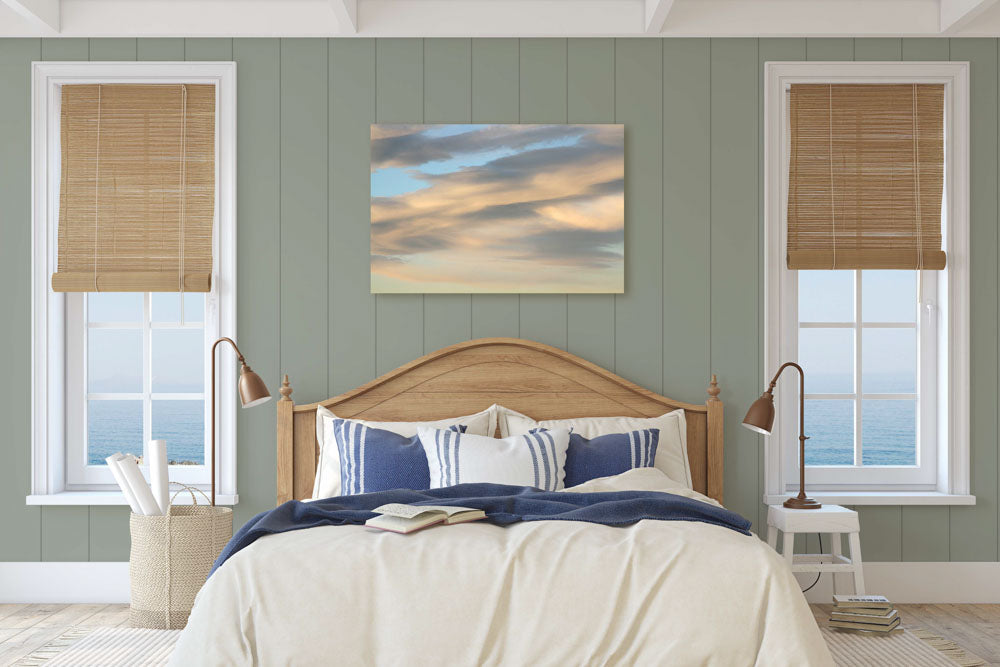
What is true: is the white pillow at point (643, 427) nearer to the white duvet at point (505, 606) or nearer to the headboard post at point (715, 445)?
the headboard post at point (715, 445)

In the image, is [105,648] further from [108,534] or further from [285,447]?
[285,447]

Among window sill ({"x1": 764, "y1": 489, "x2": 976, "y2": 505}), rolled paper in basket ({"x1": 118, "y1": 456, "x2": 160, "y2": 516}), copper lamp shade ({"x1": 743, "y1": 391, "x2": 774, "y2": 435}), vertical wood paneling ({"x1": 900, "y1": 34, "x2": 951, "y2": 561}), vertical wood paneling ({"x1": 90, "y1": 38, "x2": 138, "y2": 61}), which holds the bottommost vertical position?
vertical wood paneling ({"x1": 900, "y1": 34, "x2": 951, "y2": 561})

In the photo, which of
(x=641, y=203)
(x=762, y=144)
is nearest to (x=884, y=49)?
(x=762, y=144)

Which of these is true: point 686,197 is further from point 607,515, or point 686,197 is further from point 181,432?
point 181,432

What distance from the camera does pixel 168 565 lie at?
3244 mm

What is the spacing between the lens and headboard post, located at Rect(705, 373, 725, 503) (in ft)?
12.0

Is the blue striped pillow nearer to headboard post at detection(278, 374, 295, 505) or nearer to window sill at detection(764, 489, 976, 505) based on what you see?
window sill at detection(764, 489, 976, 505)

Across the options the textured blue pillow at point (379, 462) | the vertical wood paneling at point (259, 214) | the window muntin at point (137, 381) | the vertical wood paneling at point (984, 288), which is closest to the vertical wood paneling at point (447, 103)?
the textured blue pillow at point (379, 462)

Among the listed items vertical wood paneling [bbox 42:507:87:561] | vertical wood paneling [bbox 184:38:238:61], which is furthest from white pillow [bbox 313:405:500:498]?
vertical wood paneling [bbox 184:38:238:61]

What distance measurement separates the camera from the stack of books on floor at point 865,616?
10.5 feet

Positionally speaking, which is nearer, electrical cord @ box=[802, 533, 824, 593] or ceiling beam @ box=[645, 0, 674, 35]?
ceiling beam @ box=[645, 0, 674, 35]

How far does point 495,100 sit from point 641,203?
86 centimetres

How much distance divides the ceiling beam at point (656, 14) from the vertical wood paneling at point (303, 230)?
154 cm

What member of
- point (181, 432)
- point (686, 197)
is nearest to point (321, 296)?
point (181, 432)
